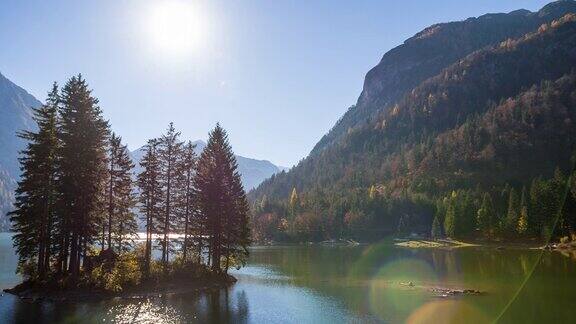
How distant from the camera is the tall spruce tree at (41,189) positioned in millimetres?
51094

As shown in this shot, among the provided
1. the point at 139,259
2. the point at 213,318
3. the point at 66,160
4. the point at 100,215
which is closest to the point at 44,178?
the point at 66,160

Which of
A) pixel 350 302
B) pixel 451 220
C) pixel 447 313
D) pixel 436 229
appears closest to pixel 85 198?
pixel 350 302

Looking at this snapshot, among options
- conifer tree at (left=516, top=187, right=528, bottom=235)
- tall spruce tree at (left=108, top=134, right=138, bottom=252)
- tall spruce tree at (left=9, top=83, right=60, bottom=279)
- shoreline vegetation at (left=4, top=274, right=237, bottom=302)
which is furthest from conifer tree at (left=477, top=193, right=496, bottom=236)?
tall spruce tree at (left=9, top=83, right=60, bottom=279)

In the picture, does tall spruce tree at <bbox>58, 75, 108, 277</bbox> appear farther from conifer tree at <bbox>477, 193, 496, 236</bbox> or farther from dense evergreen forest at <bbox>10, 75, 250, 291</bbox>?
conifer tree at <bbox>477, 193, 496, 236</bbox>

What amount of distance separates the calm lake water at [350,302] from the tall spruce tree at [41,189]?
7070 mm

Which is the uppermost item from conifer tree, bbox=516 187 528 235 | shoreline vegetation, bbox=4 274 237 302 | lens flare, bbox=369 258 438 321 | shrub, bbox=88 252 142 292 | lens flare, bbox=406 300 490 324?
conifer tree, bbox=516 187 528 235

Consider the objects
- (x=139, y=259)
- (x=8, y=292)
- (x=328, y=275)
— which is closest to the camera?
(x=8, y=292)

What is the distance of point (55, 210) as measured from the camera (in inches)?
2051

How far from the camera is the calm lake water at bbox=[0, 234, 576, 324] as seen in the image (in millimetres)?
41469

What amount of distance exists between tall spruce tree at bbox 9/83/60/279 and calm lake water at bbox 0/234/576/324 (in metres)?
7.07

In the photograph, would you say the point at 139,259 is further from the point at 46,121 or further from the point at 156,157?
the point at 46,121

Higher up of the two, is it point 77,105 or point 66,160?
point 77,105

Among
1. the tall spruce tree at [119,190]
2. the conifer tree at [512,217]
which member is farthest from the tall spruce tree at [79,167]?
the conifer tree at [512,217]

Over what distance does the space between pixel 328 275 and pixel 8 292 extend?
46860 millimetres
